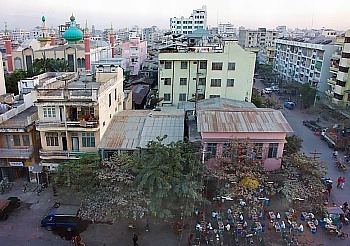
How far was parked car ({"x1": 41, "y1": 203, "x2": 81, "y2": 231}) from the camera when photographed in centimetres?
1878

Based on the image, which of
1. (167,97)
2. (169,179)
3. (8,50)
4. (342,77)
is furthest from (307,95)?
(8,50)

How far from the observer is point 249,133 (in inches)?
851

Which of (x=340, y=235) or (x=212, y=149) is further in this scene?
(x=212, y=149)

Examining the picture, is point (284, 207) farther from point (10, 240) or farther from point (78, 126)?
point (10, 240)

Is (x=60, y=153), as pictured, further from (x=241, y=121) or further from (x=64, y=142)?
(x=241, y=121)

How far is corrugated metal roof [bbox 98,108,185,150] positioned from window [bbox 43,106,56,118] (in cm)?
403

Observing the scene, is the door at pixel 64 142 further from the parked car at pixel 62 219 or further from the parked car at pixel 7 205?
the parked car at pixel 62 219

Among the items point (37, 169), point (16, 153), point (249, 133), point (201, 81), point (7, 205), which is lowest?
point (7, 205)

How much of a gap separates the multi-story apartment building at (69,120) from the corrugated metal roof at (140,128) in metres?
0.96

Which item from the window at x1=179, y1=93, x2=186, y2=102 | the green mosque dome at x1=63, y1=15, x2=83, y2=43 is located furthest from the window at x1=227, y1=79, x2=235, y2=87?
the green mosque dome at x1=63, y1=15, x2=83, y2=43

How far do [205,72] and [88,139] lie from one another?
1618 centimetres

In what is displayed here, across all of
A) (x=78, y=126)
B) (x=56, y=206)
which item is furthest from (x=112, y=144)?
(x=56, y=206)

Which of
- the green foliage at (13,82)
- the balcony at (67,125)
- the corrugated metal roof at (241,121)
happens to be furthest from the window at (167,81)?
the green foliage at (13,82)

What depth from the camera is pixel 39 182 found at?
24.2 meters
